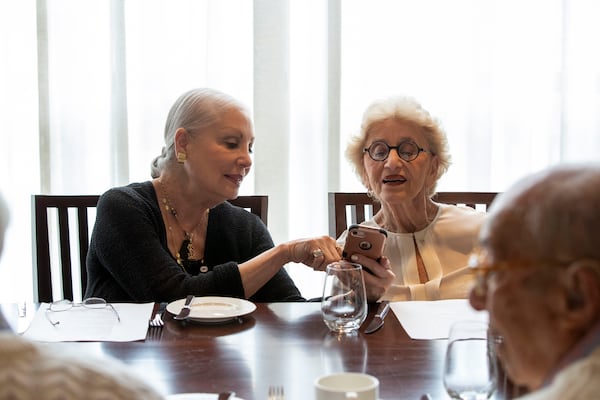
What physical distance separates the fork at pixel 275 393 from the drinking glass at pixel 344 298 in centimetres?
39

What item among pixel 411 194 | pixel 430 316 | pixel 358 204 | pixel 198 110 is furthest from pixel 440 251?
pixel 198 110

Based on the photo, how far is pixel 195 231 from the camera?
2.28 meters

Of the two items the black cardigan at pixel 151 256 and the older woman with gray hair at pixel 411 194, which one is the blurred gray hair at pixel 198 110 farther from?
the older woman with gray hair at pixel 411 194

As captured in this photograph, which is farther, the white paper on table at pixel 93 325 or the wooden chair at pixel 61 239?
the wooden chair at pixel 61 239

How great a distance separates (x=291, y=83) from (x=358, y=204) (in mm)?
1011

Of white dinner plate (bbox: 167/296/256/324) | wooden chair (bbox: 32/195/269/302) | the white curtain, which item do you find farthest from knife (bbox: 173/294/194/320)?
the white curtain

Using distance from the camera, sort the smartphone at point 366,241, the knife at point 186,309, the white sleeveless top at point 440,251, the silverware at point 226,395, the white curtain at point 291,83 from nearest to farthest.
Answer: the silverware at point 226,395 < the knife at point 186,309 < the smartphone at point 366,241 < the white sleeveless top at point 440,251 < the white curtain at point 291,83

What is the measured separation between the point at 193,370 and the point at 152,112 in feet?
6.51

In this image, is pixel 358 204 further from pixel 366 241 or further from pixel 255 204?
pixel 366 241

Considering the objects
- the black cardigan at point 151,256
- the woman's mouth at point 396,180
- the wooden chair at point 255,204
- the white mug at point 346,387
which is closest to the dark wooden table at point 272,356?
the white mug at point 346,387

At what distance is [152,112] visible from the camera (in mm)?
3074

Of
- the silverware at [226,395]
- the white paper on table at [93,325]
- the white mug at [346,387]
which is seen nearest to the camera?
the white mug at [346,387]

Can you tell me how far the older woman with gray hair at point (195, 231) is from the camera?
6.40ft

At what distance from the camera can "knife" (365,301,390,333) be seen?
1563 millimetres
